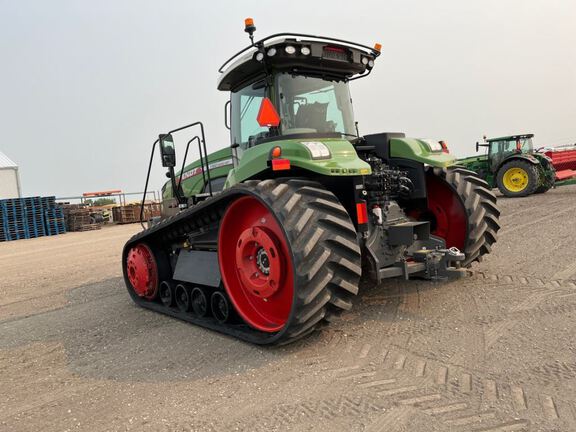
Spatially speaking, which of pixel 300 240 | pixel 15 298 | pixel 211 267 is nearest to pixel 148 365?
A: pixel 211 267

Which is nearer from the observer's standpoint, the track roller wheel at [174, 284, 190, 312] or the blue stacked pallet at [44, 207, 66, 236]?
the track roller wheel at [174, 284, 190, 312]

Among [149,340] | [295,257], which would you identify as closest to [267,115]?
[295,257]

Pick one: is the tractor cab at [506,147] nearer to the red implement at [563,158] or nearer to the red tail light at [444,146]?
the red implement at [563,158]

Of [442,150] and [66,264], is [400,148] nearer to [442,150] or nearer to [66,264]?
[442,150]

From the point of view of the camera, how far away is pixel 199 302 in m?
4.89

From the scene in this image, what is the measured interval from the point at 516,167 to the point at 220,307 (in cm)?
1487

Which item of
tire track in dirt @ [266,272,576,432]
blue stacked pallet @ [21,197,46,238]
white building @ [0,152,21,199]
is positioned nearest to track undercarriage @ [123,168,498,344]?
tire track in dirt @ [266,272,576,432]

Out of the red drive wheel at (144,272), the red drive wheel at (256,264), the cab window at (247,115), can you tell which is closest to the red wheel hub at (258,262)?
the red drive wheel at (256,264)

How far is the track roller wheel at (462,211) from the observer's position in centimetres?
500

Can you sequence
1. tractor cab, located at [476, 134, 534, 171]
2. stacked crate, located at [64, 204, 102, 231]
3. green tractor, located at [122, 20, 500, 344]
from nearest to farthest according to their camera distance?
green tractor, located at [122, 20, 500, 344] < tractor cab, located at [476, 134, 534, 171] < stacked crate, located at [64, 204, 102, 231]

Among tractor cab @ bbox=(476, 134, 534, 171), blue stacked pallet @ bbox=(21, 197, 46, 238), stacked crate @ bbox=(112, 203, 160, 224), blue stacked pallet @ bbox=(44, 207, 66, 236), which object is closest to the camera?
tractor cab @ bbox=(476, 134, 534, 171)

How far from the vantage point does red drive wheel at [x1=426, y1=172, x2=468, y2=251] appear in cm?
513

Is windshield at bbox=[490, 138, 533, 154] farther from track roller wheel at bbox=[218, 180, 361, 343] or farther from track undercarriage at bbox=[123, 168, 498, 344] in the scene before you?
track roller wheel at bbox=[218, 180, 361, 343]

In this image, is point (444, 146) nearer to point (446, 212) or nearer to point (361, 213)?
point (446, 212)
